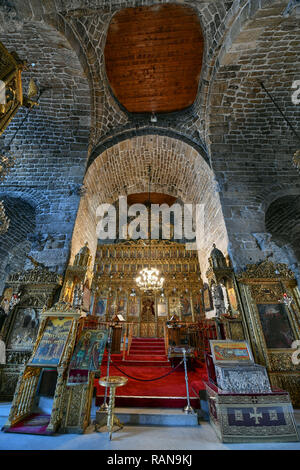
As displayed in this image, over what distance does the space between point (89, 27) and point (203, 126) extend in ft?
16.2

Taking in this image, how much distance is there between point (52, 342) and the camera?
3666 mm

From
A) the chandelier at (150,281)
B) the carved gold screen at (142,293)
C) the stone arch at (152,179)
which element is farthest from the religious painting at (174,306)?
the chandelier at (150,281)

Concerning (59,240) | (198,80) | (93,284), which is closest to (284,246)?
(198,80)

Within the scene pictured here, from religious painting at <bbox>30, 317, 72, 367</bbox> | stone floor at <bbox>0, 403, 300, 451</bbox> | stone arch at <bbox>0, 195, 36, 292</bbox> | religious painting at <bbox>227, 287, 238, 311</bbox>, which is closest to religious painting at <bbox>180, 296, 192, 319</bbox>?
religious painting at <bbox>227, 287, 238, 311</bbox>

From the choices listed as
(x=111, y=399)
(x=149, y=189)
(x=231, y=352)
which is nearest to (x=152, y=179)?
(x=149, y=189)

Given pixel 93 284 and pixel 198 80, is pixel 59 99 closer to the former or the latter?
pixel 198 80

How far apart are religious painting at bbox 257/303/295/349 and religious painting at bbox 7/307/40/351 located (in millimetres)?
5569

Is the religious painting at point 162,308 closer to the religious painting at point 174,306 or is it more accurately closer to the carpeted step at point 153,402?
the religious painting at point 174,306

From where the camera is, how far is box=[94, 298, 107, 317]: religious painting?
36.1 ft

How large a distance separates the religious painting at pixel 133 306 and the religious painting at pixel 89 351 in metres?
7.76

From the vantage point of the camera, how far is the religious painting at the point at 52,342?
136 inches
